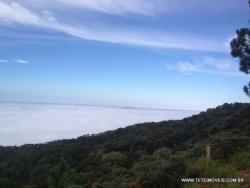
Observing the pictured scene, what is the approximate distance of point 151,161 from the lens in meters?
19.9

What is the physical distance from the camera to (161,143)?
108 ft

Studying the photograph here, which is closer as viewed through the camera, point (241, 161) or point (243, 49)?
point (241, 161)

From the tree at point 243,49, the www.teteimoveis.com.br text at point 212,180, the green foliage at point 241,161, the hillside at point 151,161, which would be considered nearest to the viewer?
the www.teteimoveis.com.br text at point 212,180

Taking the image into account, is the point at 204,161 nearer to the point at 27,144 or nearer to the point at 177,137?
the point at 177,137

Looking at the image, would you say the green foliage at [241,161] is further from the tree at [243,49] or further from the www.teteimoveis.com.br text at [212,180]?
the tree at [243,49]

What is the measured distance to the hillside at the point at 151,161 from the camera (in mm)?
11484

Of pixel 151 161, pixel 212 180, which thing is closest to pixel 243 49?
pixel 151 161

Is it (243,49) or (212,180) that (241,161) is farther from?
(243,49)

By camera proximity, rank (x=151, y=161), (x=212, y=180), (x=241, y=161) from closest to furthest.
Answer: (x=212, y=180) → (x=241, y=161) → (x=151, y=161)

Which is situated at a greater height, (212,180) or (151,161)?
(212,180)

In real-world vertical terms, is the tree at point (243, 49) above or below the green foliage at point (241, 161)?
above

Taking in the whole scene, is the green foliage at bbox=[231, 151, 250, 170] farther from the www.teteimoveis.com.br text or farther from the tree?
the tree

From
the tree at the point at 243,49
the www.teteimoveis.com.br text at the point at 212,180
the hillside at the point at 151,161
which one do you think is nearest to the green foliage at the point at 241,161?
the hillside at the point at 151,161

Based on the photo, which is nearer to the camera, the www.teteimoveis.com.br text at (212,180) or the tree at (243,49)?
the www.teteimoveis.com.br text at (212,180)
